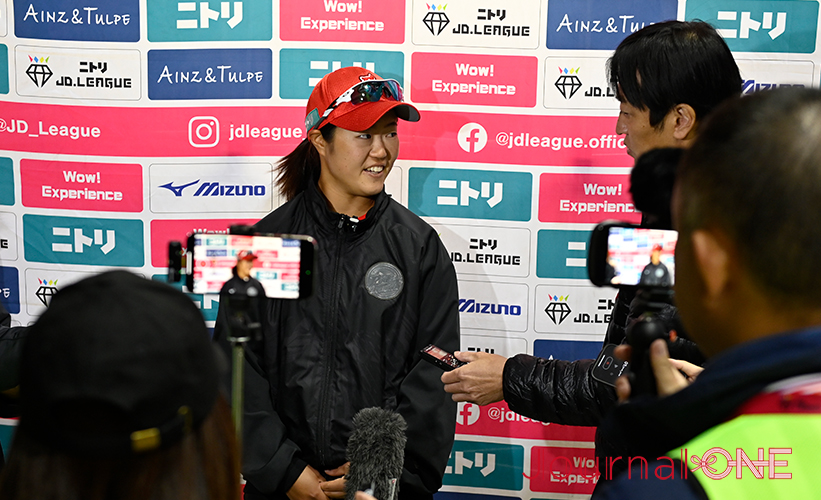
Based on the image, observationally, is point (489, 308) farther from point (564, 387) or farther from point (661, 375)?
point (661, 375)

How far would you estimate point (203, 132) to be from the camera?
8.25 ft

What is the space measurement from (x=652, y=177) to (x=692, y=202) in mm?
293

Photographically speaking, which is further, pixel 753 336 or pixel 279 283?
pixel 279 283

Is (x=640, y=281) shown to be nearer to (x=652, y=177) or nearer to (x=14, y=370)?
(x=652, y=177)

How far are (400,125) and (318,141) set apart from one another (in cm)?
51

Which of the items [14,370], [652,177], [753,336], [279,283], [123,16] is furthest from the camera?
[123,16]

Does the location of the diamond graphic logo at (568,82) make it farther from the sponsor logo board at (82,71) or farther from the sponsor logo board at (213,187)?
the sponsor logo board at (82,71)

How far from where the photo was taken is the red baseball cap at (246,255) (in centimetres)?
106

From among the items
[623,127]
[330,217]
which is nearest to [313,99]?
[330,217]

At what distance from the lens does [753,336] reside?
66cm

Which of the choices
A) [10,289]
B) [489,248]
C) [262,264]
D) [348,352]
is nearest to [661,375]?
[262,264]

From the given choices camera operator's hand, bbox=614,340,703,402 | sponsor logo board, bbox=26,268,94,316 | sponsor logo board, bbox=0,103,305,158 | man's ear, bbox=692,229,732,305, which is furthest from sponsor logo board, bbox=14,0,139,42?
man's ear, bbox=692,229,732,305

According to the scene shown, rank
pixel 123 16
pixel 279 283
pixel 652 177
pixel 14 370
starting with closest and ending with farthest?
1. pixel 652 177
2. pixel 279 283
3. pixel 14 370
4. pixel 123 16

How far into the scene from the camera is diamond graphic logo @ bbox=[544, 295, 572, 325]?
253cm
